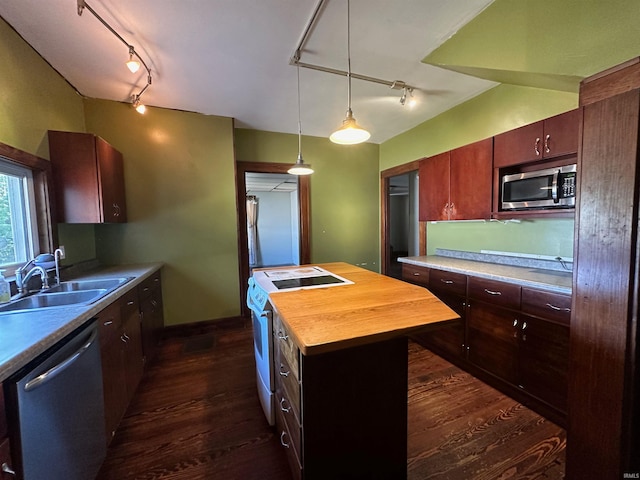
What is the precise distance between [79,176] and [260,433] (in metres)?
2.53

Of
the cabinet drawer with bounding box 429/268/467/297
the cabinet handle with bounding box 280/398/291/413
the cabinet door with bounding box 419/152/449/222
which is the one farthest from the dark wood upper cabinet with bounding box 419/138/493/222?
the cabinet handle with bounding box 280/398/291/413

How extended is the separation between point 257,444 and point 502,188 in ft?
8.72

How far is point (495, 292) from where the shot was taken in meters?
1.98

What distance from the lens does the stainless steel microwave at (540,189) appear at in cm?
175

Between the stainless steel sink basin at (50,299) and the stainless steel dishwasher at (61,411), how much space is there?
43 cm

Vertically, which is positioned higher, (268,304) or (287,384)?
(268,304)

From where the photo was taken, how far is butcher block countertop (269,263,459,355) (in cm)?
90

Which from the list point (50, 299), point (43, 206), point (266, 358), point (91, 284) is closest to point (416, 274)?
point (266, 358)

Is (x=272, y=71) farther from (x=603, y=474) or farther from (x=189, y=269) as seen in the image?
(x=603, y=474)

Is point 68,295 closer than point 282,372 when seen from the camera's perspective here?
No

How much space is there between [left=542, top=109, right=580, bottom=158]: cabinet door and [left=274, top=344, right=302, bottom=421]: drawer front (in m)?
2.28

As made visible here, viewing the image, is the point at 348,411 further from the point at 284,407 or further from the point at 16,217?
the point at 16,217

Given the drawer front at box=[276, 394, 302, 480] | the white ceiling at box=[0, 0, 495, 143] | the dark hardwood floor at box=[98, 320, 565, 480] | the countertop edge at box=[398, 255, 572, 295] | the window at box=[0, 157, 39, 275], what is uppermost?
the white ceiling at box=[0, 0, 495, 143]

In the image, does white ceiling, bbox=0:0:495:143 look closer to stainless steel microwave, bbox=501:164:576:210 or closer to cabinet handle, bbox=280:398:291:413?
stainless steel microwave, bbox=501:164:576:210
